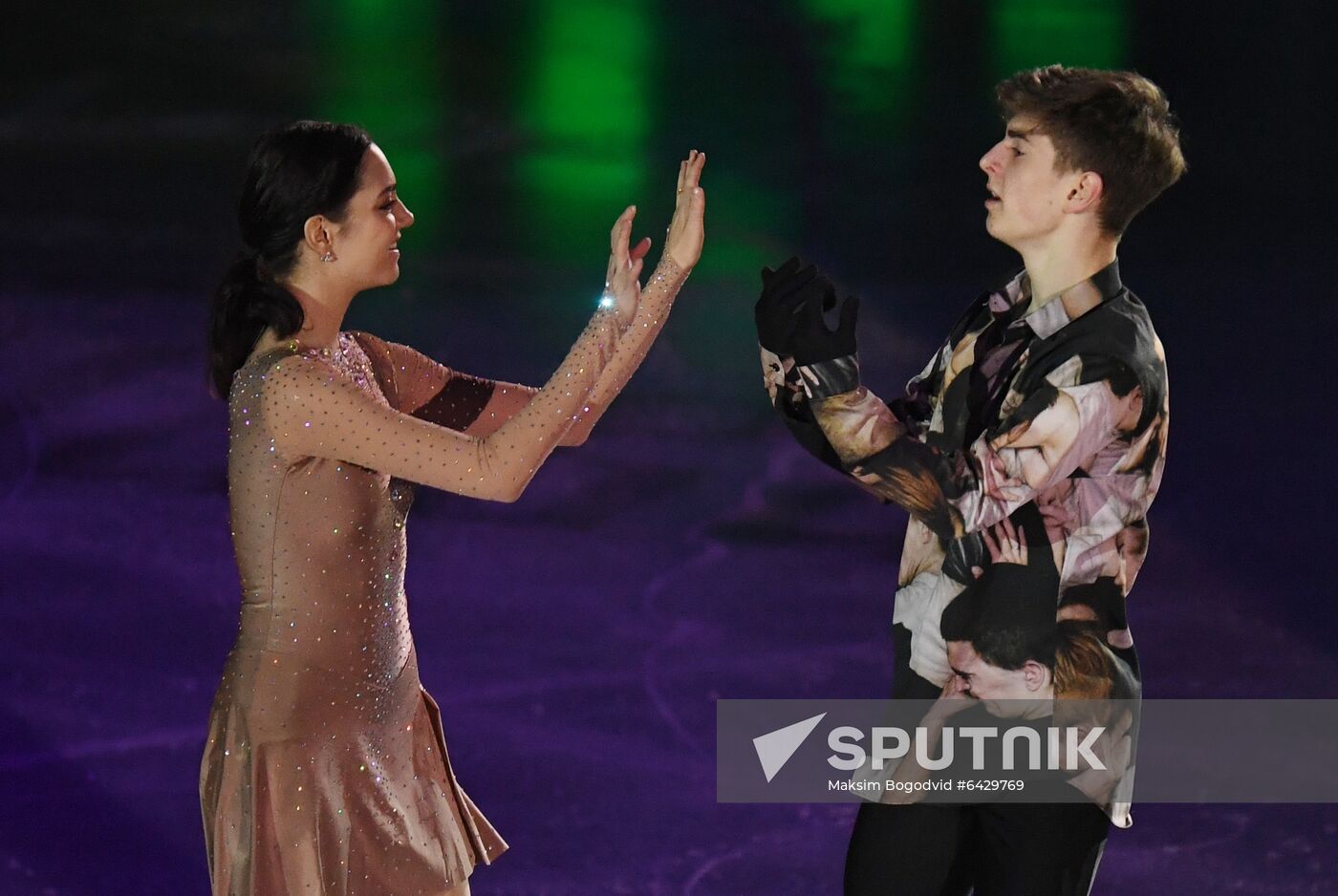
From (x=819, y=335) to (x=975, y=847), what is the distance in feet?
2.34

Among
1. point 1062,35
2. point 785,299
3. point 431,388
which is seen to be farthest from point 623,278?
point 1062,35

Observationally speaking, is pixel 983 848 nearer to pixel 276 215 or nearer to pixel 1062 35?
pixel 276 215

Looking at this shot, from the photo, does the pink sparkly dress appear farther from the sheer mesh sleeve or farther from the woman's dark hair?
the sheer mesh sleeve

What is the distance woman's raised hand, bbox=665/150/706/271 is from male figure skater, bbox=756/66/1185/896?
0.26m

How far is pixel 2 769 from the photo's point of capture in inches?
139

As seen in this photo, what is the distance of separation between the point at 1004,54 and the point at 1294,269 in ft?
5.00

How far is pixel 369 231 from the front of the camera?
89.5 inches

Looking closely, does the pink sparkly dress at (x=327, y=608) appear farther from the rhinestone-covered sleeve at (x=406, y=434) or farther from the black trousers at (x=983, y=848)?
the black trousers at (x=983, y=848)

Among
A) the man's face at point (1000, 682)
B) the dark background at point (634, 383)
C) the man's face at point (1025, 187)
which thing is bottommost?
the dark background at point (634, 383)

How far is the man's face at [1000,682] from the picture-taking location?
6.88 feet

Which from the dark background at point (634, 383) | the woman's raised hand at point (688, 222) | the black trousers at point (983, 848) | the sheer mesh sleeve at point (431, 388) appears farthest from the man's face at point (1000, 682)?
the sheer mesh sleeve at point (431, 388)

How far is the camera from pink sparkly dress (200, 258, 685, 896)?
213 centimetres

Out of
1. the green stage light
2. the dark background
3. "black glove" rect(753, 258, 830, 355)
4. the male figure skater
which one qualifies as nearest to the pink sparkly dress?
"black glove" rect(753, 258, 830, 355)

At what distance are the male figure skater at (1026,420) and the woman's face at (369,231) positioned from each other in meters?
0.55
